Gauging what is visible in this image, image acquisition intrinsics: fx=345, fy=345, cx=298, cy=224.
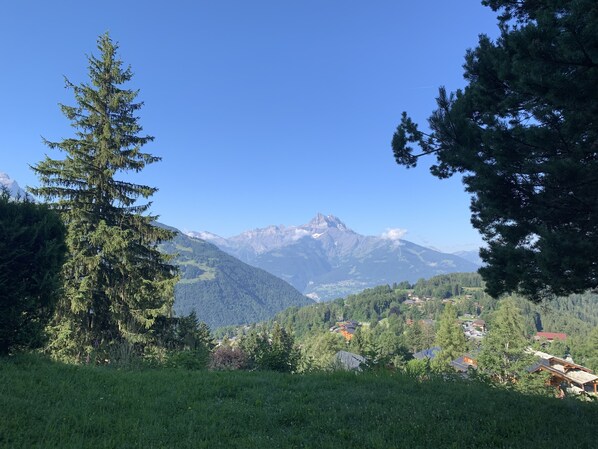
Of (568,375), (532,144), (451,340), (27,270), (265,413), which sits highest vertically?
(532,144)

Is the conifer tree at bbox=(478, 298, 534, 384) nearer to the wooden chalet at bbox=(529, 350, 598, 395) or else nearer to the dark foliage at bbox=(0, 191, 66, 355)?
the wooden chalet at bbox=(529, 350, 598, 395)

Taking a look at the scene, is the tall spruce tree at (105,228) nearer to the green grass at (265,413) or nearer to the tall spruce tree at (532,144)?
the green grass at (265,413)

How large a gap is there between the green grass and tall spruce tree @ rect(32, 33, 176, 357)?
7905 mm

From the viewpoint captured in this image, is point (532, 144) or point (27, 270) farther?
point (27, 270)

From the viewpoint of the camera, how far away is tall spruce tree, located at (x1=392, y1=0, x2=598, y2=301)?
143 inches

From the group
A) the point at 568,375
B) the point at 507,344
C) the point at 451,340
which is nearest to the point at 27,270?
the point at 507,344

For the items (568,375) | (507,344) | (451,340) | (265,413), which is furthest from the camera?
(451,340)

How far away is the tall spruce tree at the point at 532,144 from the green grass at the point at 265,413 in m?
2.10

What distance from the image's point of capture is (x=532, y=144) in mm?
4387

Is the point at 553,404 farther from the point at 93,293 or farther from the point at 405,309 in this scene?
the point at 405,309

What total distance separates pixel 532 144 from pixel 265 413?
18.7 ft

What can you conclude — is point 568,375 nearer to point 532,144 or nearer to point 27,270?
point 532,144

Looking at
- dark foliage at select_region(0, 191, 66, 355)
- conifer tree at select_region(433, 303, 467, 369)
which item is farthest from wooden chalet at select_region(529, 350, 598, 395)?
dark foliage at select_region(0, 191, 66, 355)

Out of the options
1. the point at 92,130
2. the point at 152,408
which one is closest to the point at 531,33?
the point at 152,408
